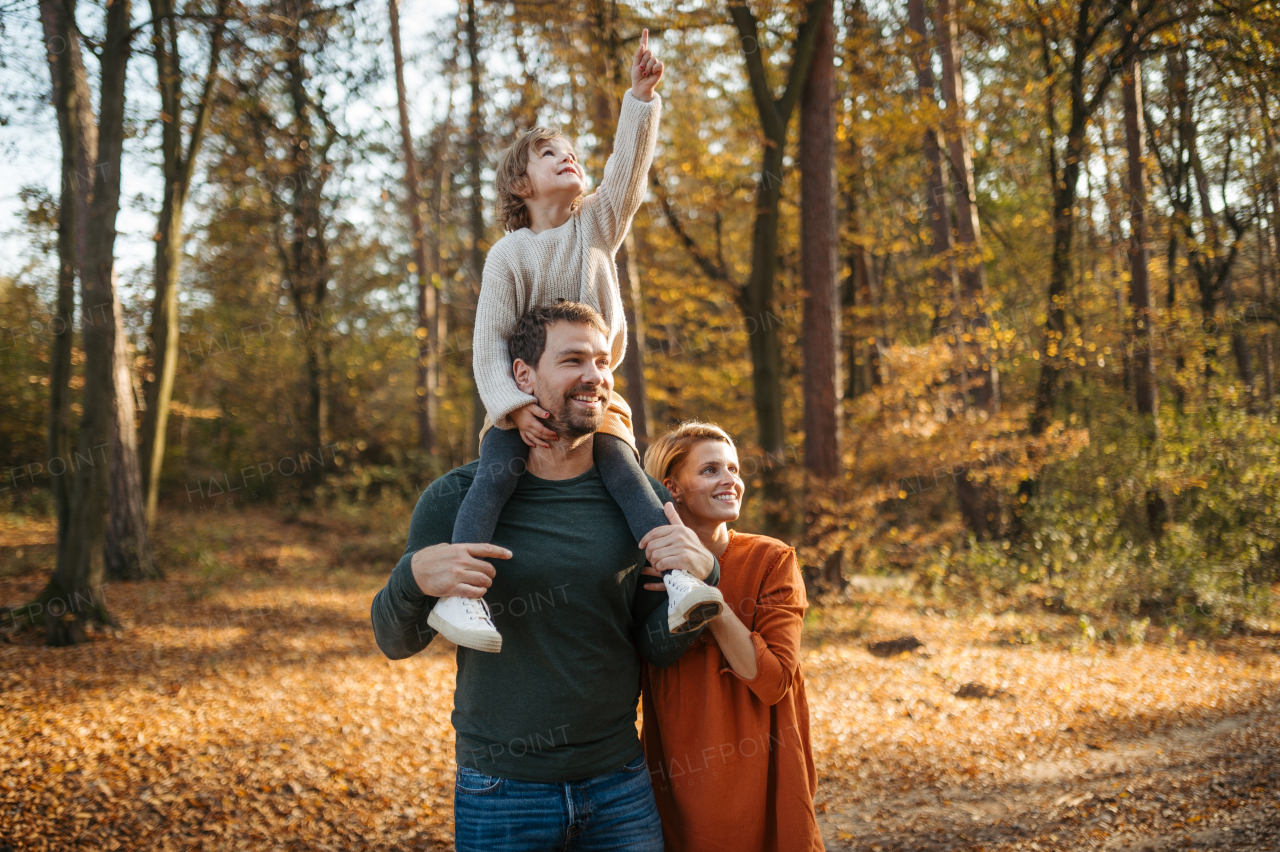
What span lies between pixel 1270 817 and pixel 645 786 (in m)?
4.35

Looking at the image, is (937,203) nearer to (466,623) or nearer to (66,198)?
(66,198)

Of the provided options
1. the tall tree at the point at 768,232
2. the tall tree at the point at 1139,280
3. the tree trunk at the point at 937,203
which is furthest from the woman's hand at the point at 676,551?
the tall tree at the point at 1139,280

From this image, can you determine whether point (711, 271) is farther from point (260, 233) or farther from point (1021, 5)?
point (260, 233)

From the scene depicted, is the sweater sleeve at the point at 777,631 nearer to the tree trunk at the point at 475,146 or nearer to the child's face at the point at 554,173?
the child's face at the point at 554,173

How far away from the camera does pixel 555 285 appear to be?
230 cm

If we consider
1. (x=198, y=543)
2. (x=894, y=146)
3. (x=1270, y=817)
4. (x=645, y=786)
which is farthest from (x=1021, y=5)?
(x=198, y=543)

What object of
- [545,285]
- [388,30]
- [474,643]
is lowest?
[474,643]

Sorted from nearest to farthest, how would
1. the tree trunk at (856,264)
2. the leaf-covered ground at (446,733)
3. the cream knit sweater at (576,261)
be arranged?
the cream knit sweater at (576,261) < the leaf-covered ground at (446,733) < the tree trunk at (856,264)

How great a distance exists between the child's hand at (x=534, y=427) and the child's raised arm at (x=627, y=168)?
714mm

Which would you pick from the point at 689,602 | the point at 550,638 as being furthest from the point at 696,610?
the point at 550,638

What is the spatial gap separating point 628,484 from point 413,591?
589 millimetres

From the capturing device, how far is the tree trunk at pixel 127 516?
30.2ft

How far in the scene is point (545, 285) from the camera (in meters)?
2.30

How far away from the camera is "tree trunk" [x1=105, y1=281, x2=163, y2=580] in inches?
363
